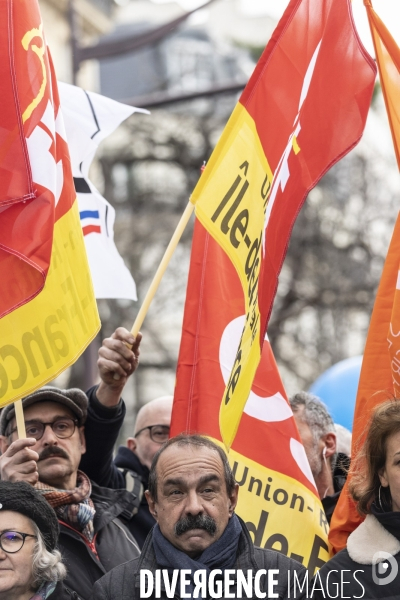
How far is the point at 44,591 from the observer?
3.58m

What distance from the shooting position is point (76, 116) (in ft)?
17.7

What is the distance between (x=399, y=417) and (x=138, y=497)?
1.66 meters

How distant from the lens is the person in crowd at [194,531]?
11.5 ft

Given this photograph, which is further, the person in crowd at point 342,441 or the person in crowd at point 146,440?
the person in crowd at point 342,441

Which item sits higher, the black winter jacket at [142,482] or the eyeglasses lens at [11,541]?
the eyeglasses lens at [11,541]

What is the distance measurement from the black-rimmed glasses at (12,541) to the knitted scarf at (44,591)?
147 millimetres

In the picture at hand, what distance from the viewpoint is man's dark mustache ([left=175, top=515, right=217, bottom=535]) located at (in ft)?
11.7

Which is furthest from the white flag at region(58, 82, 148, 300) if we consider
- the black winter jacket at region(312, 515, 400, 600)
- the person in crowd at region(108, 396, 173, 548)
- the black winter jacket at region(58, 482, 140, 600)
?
the black winter jacket at region(312, 515, 400, 600)

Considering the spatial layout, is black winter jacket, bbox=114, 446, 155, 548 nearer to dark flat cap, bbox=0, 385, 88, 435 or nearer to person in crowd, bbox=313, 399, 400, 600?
dark flat cap, bbox=0, 385, 88, 435

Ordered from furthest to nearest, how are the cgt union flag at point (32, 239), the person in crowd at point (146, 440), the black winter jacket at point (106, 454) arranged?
the person in crowd at point (146, 440) → the black winter jacket at point (106, 454) → the cgt union flag at point (32, 239)

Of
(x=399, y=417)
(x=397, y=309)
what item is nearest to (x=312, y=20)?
(x=397, y=309)

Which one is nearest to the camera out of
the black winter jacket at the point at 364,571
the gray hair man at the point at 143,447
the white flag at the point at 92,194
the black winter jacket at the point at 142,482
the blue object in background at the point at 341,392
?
the black winter jacket at the point at 364,571

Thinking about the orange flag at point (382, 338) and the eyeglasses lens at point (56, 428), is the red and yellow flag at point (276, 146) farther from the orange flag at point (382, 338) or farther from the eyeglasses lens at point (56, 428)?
the eyeglasses lens at point (56, 428)

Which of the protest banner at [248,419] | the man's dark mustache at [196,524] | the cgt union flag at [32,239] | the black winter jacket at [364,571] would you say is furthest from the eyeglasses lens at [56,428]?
the black winter jacket at [364,571]
